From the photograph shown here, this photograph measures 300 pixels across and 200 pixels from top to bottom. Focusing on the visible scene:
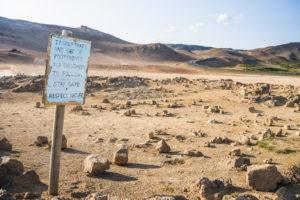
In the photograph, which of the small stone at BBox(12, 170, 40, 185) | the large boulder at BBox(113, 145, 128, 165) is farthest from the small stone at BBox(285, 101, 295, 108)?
the small stone at BBox(12, 170, 40, 185)

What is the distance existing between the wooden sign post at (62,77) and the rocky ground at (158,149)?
2.02 ft

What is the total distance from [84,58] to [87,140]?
10.5ft

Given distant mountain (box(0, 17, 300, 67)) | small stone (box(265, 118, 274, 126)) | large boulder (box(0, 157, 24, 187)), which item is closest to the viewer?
large boulder (box(0, 157, 24, 187))

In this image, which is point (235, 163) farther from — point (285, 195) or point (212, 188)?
point (285, 195)

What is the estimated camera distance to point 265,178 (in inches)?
140

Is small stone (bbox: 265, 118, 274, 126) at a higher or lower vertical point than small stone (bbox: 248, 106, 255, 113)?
lower

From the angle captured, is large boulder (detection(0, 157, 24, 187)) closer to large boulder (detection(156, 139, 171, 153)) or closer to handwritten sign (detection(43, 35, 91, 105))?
handwritten sign (detection(43, 35, 91, 105))

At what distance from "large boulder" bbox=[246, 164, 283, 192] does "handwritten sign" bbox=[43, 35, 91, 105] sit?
2442mm

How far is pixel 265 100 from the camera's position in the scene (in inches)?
462

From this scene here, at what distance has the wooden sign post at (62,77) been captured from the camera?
2.88 meters

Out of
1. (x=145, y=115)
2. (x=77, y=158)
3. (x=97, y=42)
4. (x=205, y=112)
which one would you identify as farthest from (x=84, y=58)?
(x=97, y=42)

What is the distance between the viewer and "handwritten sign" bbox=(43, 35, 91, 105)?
2.87 meters

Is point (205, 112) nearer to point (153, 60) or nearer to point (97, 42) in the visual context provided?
point (153, 60)

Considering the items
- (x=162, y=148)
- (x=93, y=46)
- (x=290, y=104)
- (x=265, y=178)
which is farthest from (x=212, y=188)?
(x=93, y=46)
